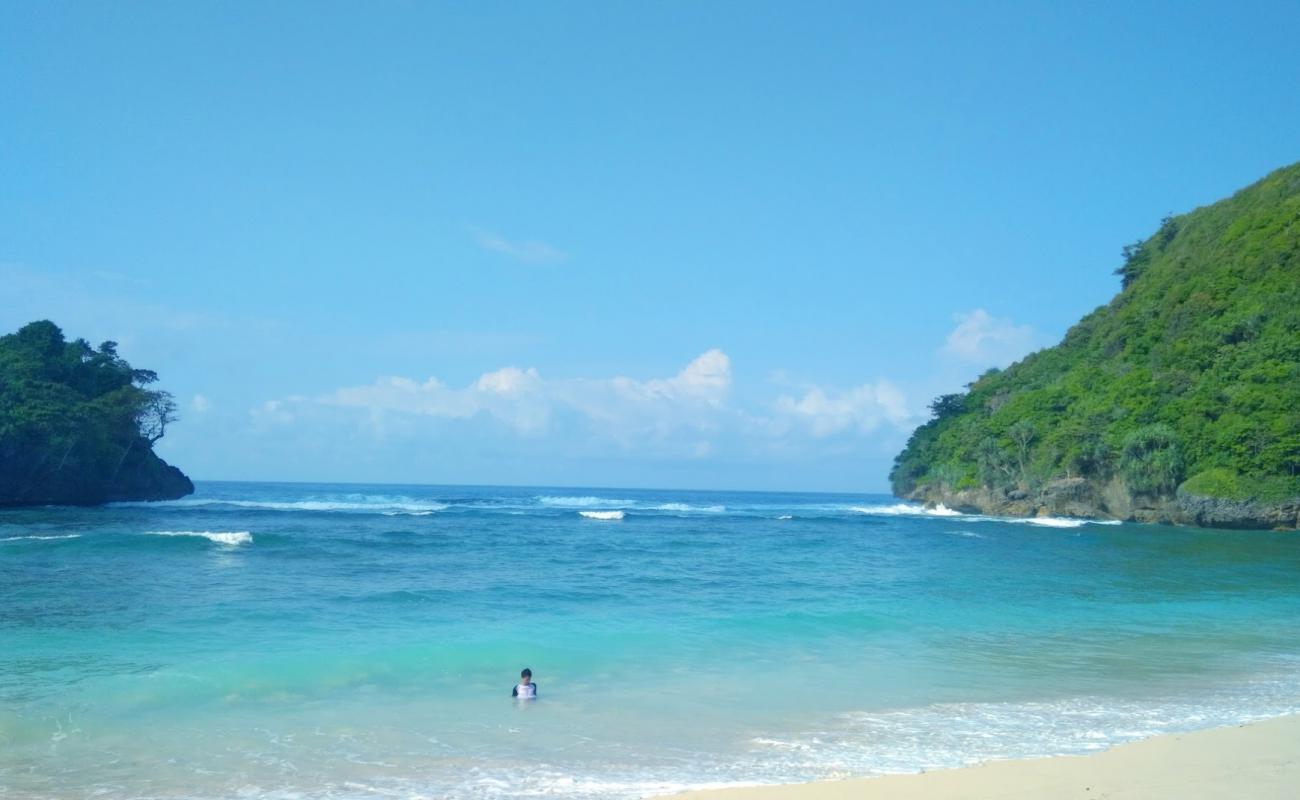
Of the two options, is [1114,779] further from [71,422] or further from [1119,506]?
[71,422]

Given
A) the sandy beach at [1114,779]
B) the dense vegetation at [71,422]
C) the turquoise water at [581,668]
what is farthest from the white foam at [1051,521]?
the dense vegetation at [71,422]

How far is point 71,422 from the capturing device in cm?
5284

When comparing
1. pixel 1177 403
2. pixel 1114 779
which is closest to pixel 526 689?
pixel 1114 779

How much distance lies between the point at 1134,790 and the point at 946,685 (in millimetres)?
4431

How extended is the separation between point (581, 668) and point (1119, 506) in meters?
48.7

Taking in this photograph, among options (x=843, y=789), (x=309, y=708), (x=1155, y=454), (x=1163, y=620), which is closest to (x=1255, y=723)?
(x=843, y=789)

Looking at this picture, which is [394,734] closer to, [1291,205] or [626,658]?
[626,658]

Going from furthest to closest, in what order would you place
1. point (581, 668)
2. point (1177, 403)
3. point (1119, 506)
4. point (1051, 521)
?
point (1051, 521)
point (1119, 506)
point (1177, 403)
point (581, 668)

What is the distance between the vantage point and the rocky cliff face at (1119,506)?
142ft

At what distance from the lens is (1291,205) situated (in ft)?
184

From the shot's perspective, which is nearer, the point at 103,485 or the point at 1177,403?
the point at 1177,403

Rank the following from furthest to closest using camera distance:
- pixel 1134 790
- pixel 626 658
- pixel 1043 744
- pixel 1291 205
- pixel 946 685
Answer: pixel 1291 205, pixel 626 658, pixel 946 685, pixel 1043 744, pixel 1134 790

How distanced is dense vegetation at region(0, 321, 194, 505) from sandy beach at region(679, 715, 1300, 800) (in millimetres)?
57054

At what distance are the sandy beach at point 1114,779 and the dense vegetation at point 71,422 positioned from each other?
5705 cm
